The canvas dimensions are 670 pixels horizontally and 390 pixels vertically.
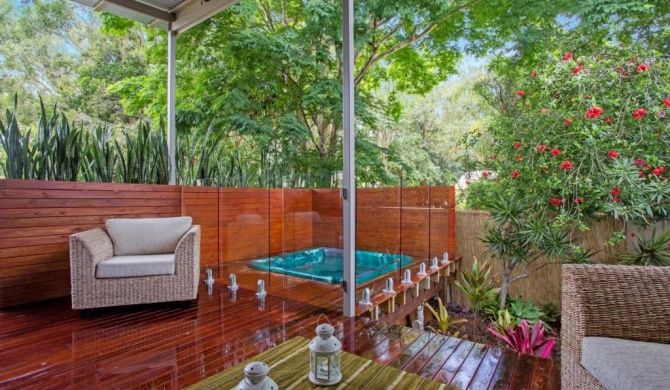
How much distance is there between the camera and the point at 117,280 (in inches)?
115

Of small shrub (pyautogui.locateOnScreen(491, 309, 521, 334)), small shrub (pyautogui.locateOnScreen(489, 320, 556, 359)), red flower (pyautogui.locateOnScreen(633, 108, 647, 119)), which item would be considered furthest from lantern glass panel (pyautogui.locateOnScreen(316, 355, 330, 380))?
red flower (pyautogui.locateOnScreen(633, 108, 647, 119))

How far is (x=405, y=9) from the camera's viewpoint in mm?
5629

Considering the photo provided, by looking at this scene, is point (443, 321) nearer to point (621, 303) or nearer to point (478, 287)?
point (478, 287)

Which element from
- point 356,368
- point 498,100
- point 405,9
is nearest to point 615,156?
point 498,100

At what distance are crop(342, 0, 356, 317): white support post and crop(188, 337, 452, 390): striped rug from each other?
1.20 meters

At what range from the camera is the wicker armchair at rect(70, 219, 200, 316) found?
2.84m

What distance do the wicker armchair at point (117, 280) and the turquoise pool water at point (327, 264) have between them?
695 millimetres

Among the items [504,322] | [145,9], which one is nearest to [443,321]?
[504,322]

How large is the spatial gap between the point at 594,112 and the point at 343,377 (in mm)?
2823

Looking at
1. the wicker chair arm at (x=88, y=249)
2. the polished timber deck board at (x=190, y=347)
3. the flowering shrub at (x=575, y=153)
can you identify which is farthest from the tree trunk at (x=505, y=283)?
the wicker chair arm at (x=88, y=249)

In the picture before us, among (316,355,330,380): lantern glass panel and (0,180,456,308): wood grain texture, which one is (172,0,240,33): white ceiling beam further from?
(316,355,330,380): lantern glass panel

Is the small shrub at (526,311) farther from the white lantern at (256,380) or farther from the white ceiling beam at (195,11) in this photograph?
the white ceiling beam at (195,11)

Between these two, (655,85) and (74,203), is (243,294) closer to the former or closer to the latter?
(74,203)

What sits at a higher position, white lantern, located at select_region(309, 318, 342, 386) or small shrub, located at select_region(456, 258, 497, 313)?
white lantern, located at select_region(309, 318, 342, 386)
